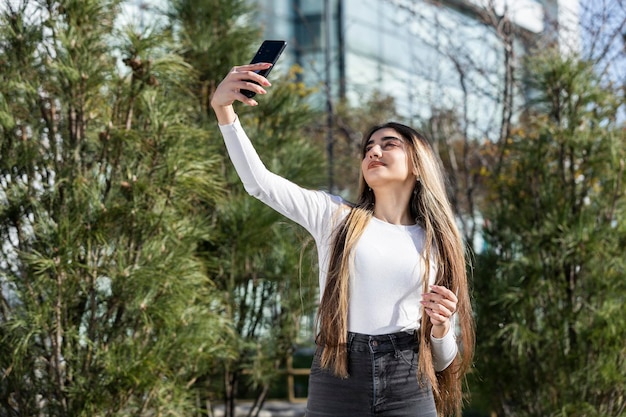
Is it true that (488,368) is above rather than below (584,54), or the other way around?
below

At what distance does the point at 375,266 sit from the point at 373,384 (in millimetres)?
317

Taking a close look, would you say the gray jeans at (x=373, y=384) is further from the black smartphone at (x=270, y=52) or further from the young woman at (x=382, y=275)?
the black smartphone at (x=270, y=52)

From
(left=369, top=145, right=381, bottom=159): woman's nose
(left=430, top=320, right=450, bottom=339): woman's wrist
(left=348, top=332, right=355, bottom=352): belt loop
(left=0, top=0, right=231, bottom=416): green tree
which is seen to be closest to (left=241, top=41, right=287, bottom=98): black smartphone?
(left=369, top=145, right=381, bottom=159): woman's nose

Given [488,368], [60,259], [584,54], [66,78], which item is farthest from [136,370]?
[584,54]

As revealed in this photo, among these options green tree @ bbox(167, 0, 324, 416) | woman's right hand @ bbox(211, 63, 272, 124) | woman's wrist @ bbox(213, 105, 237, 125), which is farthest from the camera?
green tree @ bbox(167, 0, 324, 416)

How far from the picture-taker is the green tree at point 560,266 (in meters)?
4.50

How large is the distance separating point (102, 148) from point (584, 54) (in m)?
3.55

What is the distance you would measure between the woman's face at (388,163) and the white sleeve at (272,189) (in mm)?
131

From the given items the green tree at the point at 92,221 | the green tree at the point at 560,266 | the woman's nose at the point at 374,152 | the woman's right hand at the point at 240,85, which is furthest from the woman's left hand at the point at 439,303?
the green tree at the point at 560,266

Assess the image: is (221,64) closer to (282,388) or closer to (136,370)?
(136,370)

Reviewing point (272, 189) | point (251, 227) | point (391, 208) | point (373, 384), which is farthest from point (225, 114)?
point (251, 227)

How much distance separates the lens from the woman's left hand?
2.32 m

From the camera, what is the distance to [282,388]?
9289mm

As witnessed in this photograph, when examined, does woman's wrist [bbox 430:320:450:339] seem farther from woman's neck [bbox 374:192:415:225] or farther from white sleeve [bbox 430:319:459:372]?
woman's neck [bbox 374:192:415:225]
